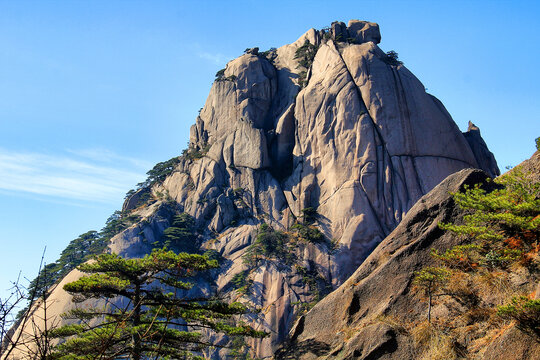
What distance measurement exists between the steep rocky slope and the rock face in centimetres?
2488

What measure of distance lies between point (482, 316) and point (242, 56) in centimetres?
5426

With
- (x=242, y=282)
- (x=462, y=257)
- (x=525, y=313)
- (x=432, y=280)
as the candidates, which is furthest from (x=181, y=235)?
(x=525, y=313)

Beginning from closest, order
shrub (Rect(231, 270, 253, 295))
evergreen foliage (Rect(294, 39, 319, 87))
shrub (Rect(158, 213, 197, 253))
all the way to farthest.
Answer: shrub (Rect(231, 270, 253, 295))
shrub (Rect(158, 213, 197, 253))
evergreen foliage (Rect(294, 39, 319, 87))

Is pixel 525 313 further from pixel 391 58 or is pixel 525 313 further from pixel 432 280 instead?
pixel 391 58

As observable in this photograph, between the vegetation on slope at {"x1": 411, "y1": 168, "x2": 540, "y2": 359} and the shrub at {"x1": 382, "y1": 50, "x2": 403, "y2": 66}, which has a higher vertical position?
the shrub at {"x1": 382, "y1": 50, "x2": 403, "y2": 66}

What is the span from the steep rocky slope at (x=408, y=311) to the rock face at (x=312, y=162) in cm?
2488

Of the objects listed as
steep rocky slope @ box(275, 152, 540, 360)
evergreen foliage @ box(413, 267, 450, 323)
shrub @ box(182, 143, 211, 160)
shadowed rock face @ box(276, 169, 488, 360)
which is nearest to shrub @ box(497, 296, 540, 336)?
steep rocky slope @ box(275, 152, 540, 360)

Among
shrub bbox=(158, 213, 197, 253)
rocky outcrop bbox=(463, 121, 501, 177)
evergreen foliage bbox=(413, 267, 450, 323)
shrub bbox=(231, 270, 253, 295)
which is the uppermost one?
rocky outcrop bbox=(463, 121, 501, 177)

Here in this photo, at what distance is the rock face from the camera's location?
4447 centimetres

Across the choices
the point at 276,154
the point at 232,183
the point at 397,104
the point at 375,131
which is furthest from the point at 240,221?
the point at 397,104

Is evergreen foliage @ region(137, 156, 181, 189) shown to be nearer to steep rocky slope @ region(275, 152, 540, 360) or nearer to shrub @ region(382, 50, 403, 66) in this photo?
shrub @ region(382, 50, 403, 66)

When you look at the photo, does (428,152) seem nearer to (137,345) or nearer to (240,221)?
(240,221)

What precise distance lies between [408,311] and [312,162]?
3593 cm

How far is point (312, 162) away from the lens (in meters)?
50.4
